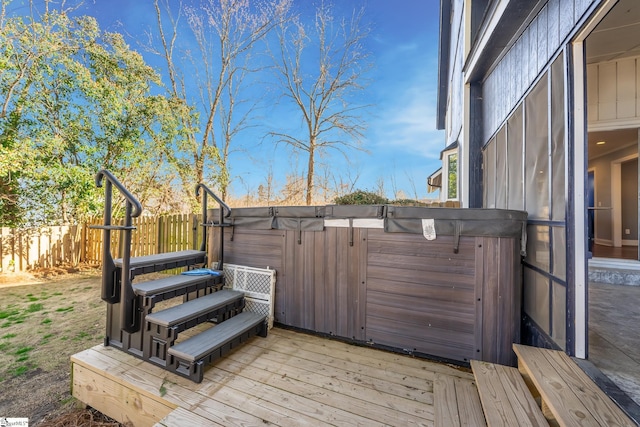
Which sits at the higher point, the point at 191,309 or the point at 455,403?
the point at 191,309

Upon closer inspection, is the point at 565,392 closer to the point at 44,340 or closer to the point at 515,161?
the point at 515,161

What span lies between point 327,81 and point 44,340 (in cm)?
984

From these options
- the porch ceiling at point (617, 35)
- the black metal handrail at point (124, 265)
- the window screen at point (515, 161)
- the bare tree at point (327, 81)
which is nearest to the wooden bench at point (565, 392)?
the window screen at point (515, 161)

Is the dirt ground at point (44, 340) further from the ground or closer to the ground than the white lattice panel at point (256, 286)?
closer to the ground

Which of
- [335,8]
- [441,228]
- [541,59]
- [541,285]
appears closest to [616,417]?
[541,285]

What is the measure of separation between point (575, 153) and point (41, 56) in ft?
30.2

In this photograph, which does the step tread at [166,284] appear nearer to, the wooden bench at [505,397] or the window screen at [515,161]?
the wooden bench at [505,397]

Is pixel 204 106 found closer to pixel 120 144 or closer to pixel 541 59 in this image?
pixel 120 144

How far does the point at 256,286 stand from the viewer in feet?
9.50

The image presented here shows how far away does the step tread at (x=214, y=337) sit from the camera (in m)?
1.94

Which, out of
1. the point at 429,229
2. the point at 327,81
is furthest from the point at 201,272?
the point at 327,81

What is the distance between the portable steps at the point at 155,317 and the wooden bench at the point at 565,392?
7.08 feet

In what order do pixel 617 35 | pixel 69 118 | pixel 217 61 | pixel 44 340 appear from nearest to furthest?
pixel 44 340 < pixel 617 35 < pixel 69 118 < pixel 217 61

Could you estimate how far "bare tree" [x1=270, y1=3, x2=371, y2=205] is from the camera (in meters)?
9.53
